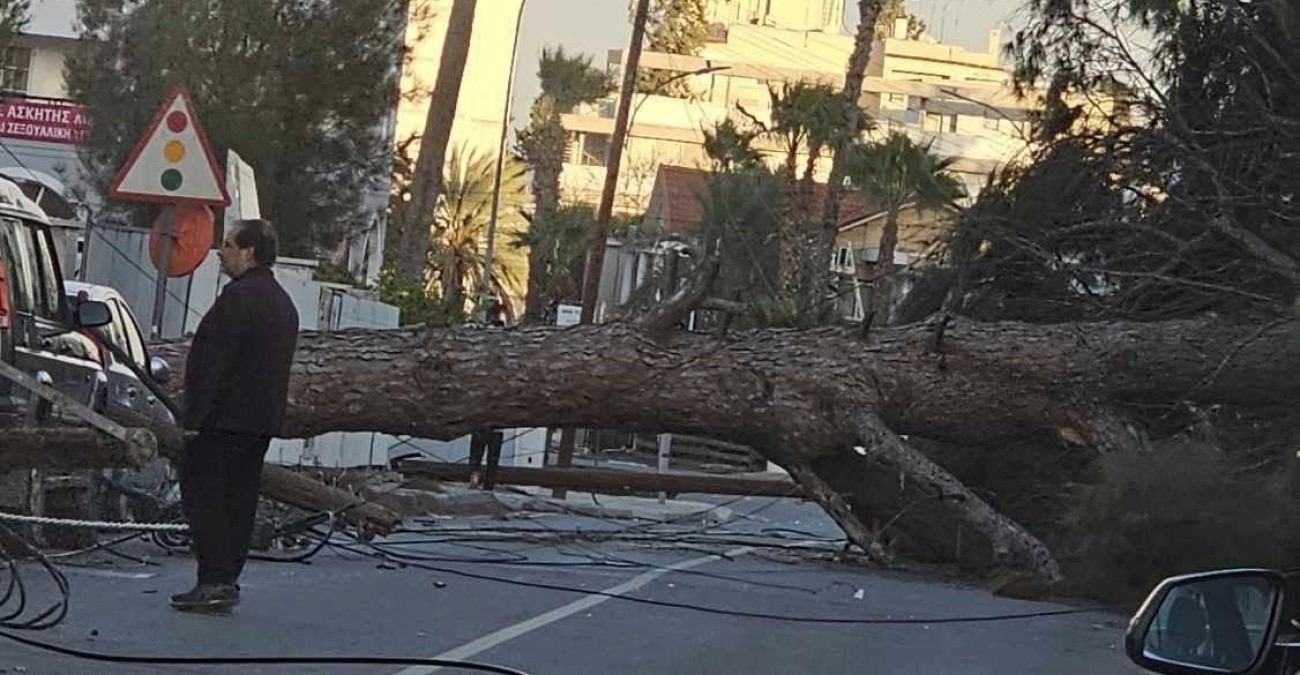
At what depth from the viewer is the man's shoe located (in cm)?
910

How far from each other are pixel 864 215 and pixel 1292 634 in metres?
55.4

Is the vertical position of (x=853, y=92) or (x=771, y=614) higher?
(x=853, y=92)

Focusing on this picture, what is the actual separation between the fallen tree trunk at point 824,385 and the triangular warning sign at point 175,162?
1.41m

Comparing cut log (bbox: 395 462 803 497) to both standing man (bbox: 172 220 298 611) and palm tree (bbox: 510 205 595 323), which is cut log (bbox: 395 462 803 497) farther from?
palm tree (bbox: 510 205 595 323)

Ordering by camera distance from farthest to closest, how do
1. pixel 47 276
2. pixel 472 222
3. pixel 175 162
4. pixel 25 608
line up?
1. pixel 472 222
2. pixel 175 162
3. pixel 47 276
4. pixel 25 608

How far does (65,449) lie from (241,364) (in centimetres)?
98

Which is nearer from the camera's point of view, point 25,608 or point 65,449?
point 65,449

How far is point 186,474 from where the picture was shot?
9148 millimetres

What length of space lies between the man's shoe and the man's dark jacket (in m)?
0.69

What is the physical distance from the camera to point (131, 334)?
1309cm

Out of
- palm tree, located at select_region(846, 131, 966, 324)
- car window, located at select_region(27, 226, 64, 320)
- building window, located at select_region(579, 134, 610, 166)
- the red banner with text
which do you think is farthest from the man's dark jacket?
building window, located at select_region(579, 134, 610, 166)

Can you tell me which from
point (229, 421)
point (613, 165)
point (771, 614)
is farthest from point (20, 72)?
point (229, 421)

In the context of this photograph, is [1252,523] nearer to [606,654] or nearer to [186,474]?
[606,654]

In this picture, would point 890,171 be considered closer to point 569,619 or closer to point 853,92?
point 853,92
